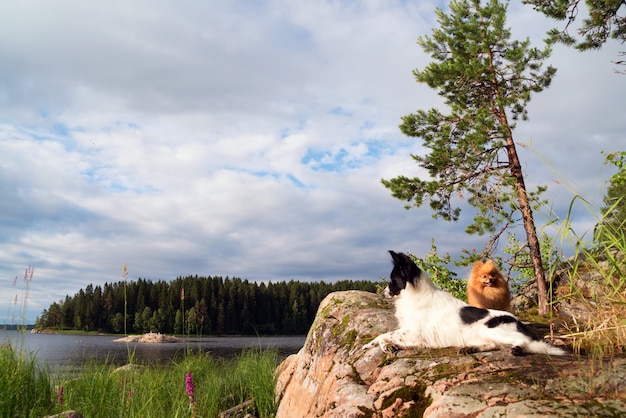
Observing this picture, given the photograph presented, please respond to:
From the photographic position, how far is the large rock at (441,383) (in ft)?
11.2

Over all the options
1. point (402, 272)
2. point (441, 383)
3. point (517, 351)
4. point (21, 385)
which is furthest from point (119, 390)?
point (517, 351)

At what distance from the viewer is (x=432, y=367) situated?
4488 mm

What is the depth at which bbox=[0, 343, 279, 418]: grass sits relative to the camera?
672cm

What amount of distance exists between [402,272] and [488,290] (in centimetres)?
270

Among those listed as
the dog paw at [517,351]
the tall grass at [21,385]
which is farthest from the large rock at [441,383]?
the tall grass at [21,385]

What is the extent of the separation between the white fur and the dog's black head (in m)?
0.05

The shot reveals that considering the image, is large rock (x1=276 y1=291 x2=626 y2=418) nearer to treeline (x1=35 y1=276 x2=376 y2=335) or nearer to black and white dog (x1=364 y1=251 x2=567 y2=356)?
black and white dog (x1=364 y1=251 x2=567 y2=356)

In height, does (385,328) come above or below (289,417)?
above

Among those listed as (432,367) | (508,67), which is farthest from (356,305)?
(508,67)

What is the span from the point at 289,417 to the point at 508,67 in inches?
531

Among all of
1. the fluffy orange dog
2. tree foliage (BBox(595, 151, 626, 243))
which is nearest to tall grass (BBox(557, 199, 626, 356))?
tree foliage (BBox(595, 151, 626, 243))

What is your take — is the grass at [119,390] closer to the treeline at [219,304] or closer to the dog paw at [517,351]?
the dog paw at [517,351]

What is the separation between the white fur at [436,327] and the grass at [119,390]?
2884 mm

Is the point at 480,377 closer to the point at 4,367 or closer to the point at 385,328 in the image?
the point at 385,328
